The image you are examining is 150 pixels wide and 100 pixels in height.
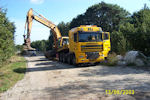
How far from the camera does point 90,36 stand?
12.0 m

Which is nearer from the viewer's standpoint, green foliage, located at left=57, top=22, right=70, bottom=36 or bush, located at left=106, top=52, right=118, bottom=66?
bush, located at left=106, top=52, right=118, bottom=66

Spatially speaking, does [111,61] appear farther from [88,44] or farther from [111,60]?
[88,44]

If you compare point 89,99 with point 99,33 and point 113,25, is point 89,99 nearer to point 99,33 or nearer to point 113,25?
point 99,33

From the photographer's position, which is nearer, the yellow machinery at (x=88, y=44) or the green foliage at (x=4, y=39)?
the green foliage at (x=4, y=39)

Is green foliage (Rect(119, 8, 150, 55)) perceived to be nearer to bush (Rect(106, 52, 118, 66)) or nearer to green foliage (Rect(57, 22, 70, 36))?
bush (Rect(106, 52, 118, 66))

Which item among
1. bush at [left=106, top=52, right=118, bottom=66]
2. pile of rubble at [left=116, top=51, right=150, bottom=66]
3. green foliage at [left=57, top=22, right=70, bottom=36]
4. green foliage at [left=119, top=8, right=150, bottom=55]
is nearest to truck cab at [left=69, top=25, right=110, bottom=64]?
bush at [left=106, top=52, right=118, bottom=66]

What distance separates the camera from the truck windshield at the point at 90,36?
11738mm

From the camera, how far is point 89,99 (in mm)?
4457

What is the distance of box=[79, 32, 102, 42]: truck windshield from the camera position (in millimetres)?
11738

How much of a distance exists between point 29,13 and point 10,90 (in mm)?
18500

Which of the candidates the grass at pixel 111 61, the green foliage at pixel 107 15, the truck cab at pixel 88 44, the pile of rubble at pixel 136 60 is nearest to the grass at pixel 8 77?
the truck cab at pixel 88 44
